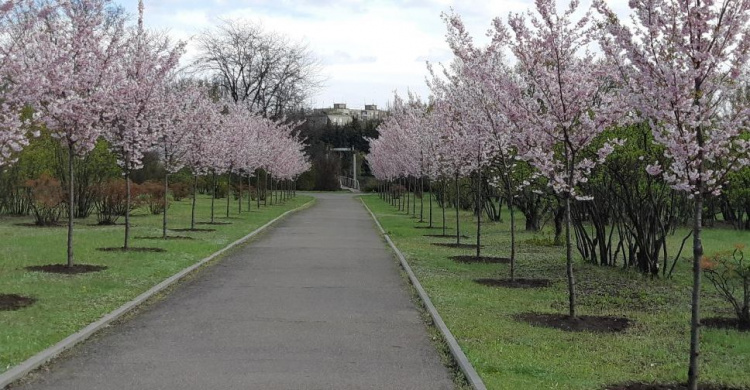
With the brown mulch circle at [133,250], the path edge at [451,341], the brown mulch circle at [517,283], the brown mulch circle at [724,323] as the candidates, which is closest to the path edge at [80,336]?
the brown mulch circle at [133,250]

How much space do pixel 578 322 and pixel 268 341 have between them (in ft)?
12.4

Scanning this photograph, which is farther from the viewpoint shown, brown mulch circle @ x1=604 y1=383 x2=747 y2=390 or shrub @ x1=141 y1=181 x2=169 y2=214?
shrub @ x1=141 y1=181 x2=169 y2=214

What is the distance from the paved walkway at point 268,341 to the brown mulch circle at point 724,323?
140 inches

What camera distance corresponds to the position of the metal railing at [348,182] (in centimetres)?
8406

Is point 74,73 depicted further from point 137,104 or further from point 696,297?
point 696,297

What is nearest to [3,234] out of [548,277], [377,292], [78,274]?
[78,274]

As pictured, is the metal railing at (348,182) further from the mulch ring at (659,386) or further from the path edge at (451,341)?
the mulch ring at (659,386)

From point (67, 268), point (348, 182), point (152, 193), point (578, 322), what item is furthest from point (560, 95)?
point (348, 182)

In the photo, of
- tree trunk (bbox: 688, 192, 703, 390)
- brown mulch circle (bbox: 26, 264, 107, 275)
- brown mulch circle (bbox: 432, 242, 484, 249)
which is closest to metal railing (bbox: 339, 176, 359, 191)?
brown mulch circle (bbox: 432, 242, 484, 249)

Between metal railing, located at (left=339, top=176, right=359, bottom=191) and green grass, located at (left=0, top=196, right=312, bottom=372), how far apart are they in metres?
61.8

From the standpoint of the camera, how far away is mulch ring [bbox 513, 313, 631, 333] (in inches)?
330

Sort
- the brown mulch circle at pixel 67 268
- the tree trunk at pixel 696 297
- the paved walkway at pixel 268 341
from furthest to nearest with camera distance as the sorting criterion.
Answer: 1. the brown mulch circle at pixel 67 268
2. the paved walkway at pixel 268 341
3. the tree trunk at pixel 696 297

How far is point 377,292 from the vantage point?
36.2 ft

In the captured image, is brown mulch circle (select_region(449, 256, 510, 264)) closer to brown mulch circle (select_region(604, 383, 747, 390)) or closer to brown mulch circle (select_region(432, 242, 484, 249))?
brown mulch circle (select_region(432, 242, 484, 249))
